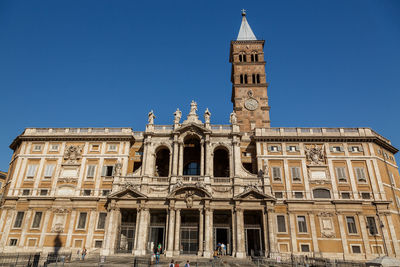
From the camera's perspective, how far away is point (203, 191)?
→ 117 feet

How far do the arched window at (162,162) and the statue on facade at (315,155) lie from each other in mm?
19898

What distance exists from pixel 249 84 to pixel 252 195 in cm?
2415

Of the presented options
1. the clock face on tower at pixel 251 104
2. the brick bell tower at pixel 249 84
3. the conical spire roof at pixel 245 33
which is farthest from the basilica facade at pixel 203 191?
the conical spire roof at pixel 245 33

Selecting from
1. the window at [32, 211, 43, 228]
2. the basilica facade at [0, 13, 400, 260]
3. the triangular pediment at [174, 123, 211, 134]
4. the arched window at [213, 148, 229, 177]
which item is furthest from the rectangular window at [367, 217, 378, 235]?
the window at [32, 211, 43, 228]

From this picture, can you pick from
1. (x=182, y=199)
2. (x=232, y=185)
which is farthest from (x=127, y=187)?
(x=232, y=185)

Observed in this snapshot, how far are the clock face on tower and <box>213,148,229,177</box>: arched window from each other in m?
12.3

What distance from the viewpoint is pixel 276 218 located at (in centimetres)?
3619

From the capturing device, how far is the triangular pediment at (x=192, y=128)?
39938 mm

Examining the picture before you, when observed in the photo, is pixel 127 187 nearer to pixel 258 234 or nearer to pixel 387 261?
pixel 258 234

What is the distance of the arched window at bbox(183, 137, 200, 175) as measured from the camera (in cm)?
4216

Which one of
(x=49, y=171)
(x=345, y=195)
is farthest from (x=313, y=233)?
(x=49, y=171)

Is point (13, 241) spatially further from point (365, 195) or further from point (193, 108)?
point (365, 195)

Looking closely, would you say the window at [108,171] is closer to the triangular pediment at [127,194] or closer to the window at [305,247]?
the triangular pediment at [127,194]

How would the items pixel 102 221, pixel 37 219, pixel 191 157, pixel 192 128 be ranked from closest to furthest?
pixel 102 221 → pixel 37 219 → pixel 192 128 → pixel 191 157
